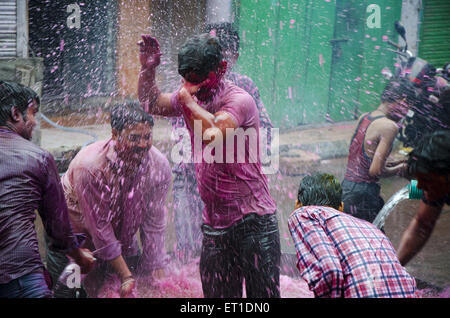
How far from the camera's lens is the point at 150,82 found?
3.03 metres

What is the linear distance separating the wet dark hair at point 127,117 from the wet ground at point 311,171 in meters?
1.73

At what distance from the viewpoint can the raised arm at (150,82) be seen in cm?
300

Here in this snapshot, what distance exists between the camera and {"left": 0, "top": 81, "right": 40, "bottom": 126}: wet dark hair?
8.45 ft

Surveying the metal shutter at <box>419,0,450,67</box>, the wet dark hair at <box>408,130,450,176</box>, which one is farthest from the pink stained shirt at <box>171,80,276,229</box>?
the metal shutter at <box>419,0,450,67</box>

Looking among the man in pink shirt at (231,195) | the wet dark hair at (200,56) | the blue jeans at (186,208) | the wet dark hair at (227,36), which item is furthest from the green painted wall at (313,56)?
the wet dark hair at (200,56)

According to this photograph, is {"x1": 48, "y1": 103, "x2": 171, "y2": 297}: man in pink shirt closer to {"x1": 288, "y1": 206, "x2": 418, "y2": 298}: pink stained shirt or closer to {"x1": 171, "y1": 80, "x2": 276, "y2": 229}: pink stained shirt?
{"x1": 171, "y1": 80, "x2": 276, "y2": 229}: pink stained shirt

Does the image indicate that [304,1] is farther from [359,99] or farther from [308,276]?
[308,276]

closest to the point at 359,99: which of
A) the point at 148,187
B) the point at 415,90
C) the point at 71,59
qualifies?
the point at 415,90

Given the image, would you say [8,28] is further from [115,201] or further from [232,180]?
[232,180]

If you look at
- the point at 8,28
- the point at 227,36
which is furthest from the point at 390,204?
the point at 8,28

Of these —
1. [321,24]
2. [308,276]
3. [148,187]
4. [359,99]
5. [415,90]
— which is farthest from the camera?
[359,99]

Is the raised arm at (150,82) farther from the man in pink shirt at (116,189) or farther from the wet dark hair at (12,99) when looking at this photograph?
the wet dark hair at (12,99)

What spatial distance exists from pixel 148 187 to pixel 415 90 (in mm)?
3282

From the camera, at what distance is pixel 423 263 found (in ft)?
15.4
